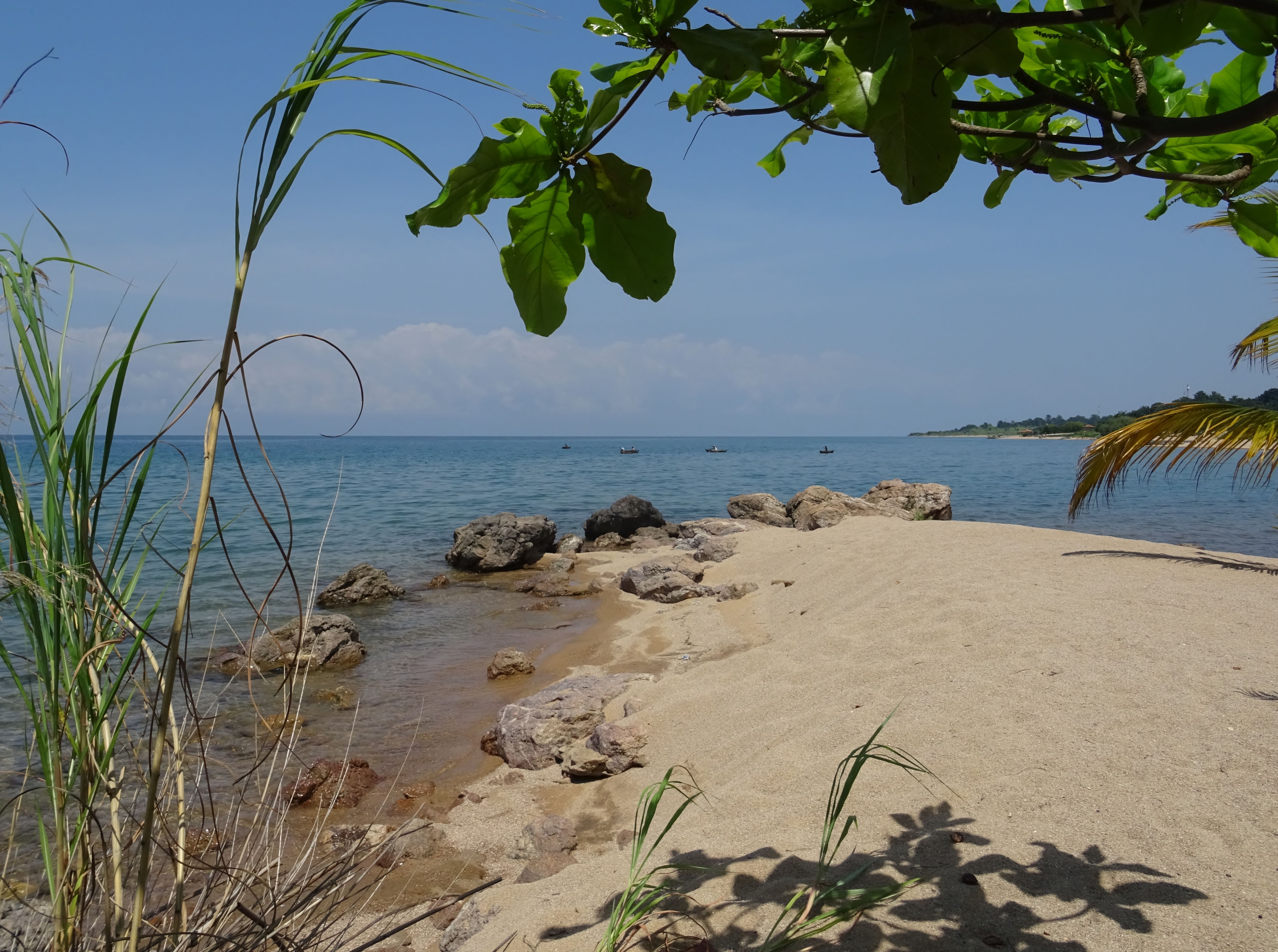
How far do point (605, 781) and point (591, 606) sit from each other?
5.11m

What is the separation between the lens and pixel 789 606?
23.7 ft

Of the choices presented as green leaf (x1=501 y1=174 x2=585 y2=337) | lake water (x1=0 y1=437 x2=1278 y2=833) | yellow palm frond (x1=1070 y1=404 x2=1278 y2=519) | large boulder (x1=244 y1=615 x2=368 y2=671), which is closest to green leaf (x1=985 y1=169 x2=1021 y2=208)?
green leaf (x1=501 y1=174 x2=585 y2=337)

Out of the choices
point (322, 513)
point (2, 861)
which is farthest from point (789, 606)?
point (322, 513)

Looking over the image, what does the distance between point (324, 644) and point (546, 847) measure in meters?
4.67

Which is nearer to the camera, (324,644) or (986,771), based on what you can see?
(986,771)

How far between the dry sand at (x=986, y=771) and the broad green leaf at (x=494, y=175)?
2.04 meters

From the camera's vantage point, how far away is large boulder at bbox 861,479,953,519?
1391 centimetres

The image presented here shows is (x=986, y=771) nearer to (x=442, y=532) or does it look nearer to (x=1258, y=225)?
(x=1258, y=225)

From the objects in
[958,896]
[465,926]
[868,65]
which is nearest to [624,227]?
[868,65]

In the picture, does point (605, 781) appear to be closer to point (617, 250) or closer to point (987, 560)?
point (617, 250)

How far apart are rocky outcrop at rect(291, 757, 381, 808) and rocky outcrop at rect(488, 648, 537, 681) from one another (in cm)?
193

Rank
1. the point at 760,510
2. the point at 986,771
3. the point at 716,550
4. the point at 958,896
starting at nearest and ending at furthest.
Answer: the point at 958,896 → the point at 986,771 → the point at 716,550 → the point at 760,510

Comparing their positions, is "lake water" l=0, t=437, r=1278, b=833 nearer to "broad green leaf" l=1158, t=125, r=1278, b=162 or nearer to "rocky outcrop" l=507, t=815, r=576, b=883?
"rocky outcrop" l=507, t=815, r=576, b=883

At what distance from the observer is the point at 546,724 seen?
15.7 feet
